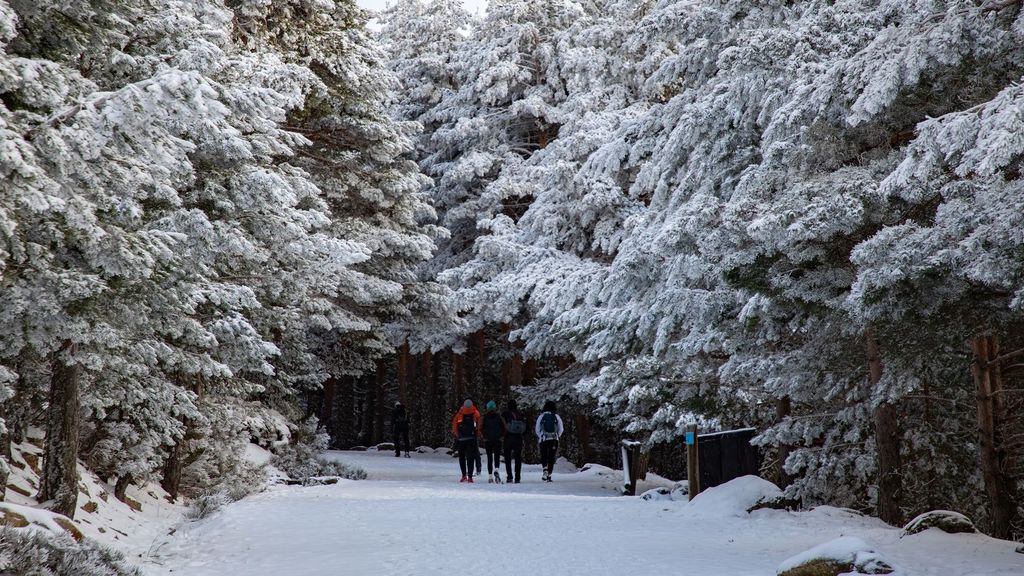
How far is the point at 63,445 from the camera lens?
8719 millimetres

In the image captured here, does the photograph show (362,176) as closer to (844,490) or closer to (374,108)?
(374,108)

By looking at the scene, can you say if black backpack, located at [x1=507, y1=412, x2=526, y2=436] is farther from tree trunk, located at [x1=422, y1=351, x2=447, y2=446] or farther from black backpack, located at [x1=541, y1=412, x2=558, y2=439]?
tree trunk, located at [x1=422, y1=351, x2=447, y2=446]

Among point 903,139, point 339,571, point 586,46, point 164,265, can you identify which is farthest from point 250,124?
point 586,46

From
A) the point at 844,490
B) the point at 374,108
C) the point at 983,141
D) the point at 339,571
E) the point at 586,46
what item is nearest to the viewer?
the point at 983,141

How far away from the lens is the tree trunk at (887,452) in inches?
380

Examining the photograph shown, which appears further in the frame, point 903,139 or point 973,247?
point 903,139

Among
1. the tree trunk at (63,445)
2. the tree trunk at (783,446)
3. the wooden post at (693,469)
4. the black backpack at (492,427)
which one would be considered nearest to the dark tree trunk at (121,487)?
the tree trunk at (63,445)

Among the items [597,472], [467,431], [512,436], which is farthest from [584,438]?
[467,431]

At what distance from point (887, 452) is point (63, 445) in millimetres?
8413

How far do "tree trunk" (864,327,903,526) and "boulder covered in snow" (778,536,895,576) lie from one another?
300 cm

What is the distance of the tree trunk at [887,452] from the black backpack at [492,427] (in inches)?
354

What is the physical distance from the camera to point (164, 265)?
851 cm

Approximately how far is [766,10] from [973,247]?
7.96 metres

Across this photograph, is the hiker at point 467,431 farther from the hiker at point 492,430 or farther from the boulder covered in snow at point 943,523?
the boulder covered in snow at point 943,523
